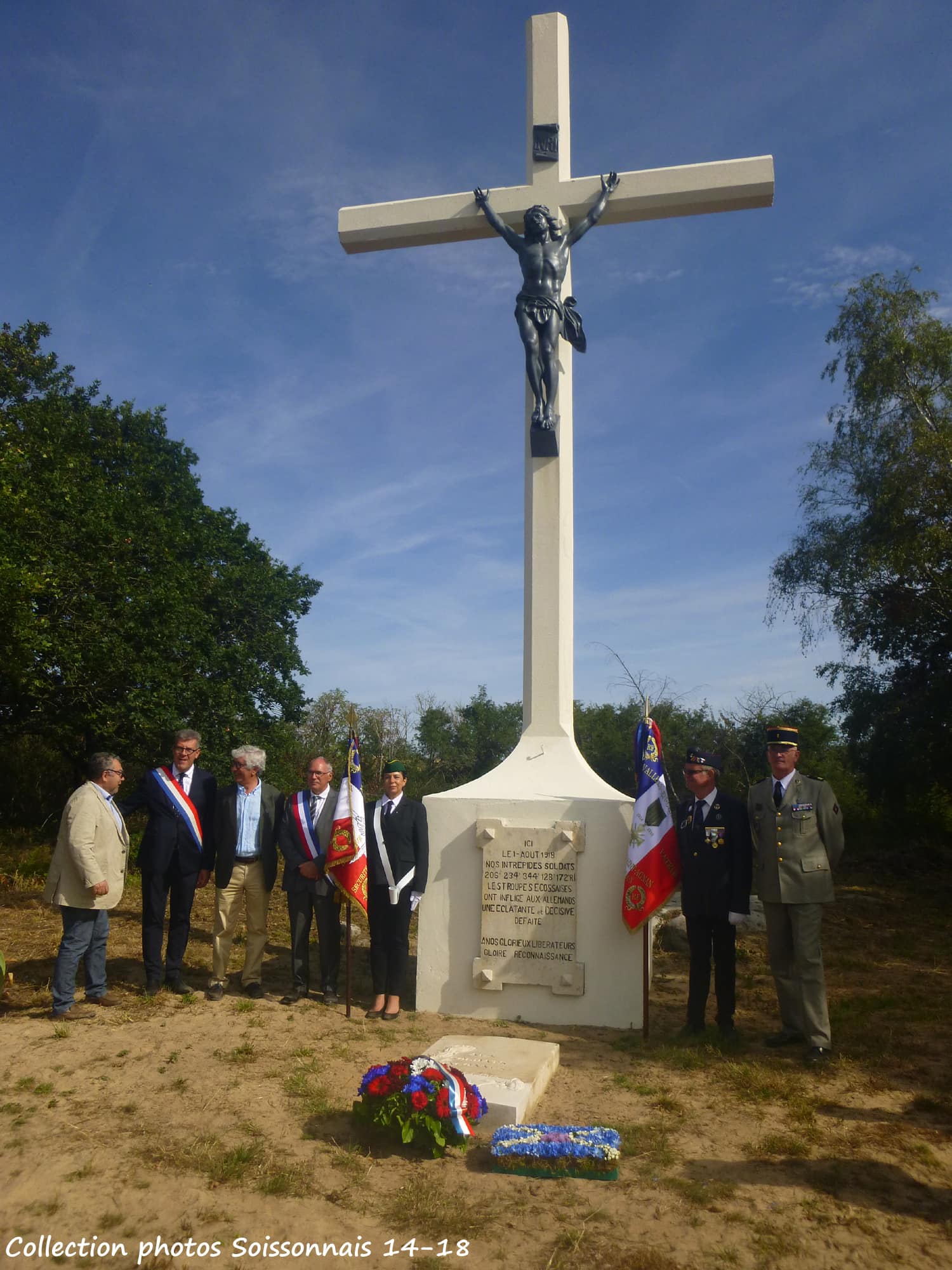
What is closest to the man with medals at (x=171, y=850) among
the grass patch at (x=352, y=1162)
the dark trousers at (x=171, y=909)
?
the dark trousers at (x=171, y=909)

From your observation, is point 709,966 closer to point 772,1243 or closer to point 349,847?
point 349,847

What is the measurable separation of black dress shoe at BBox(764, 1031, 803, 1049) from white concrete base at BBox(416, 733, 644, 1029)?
2.85 ft

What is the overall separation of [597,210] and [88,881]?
602cm

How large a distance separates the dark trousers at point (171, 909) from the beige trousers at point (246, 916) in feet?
0.71

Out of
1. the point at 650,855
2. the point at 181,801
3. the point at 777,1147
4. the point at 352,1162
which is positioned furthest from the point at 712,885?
the point at 181,801

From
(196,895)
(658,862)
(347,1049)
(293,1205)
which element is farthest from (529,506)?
(196,895)

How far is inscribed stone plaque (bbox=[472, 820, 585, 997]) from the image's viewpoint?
20.6 feet

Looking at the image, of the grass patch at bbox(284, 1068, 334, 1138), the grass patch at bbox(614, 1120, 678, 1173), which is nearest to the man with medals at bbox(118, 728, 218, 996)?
the grass patch at bbox(284, 1068, 334, 1138)

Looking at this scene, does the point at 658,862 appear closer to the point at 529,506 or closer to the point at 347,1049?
the point at 347,1049

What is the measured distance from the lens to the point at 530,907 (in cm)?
636

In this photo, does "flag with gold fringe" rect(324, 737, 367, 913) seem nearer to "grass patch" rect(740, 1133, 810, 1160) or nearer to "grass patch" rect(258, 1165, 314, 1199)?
"grass patch" rect(258, 1165, 314, 1199)

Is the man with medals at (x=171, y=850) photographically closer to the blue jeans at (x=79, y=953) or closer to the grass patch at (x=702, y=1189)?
the blue jeans at (x=79, y=953)

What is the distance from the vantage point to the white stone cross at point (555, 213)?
23.0 feet

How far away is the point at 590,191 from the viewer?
7.42 m
